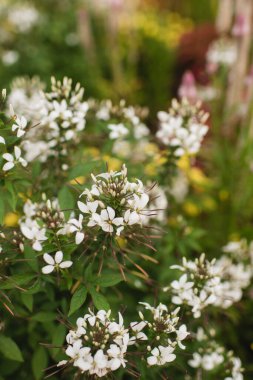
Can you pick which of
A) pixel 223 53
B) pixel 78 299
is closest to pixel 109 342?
pixel 78 299

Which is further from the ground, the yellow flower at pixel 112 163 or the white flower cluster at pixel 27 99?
the white flower cluster at pixel 27 99

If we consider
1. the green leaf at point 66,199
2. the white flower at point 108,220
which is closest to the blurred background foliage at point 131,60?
the green leaf at point 66,199

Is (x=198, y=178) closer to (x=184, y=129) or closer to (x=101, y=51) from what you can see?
(x=184, y=129)

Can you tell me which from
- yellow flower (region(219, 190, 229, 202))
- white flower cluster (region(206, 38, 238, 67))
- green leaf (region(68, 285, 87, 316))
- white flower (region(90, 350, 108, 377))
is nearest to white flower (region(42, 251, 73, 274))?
green leaf (region(68, 285, 87, 316))

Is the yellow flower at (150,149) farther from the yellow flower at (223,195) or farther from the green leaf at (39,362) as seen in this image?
the green leaf at (39,362)

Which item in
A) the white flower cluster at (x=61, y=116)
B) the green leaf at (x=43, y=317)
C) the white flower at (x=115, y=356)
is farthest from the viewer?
the white flower cluster at (x=61, y=116)

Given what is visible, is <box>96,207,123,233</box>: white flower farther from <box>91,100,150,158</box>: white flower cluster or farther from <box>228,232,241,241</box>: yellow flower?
<box>228,232,241,241</box>: yellow flower
